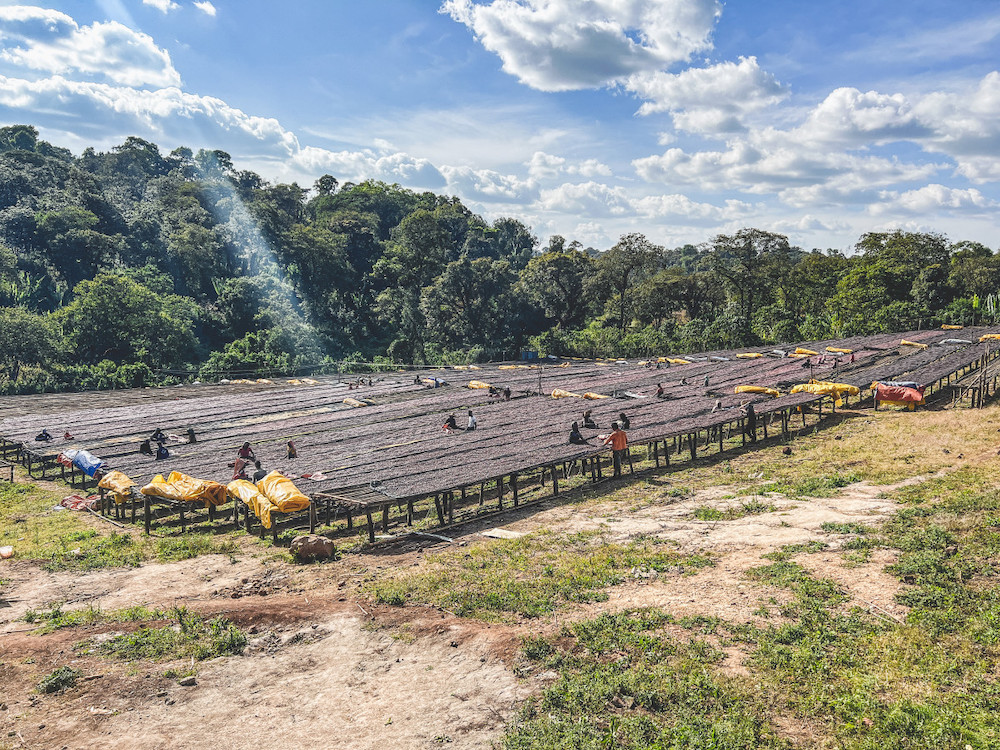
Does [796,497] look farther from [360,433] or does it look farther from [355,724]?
[360,433]

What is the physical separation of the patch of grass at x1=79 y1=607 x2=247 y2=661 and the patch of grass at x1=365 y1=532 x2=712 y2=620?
2.87 metres

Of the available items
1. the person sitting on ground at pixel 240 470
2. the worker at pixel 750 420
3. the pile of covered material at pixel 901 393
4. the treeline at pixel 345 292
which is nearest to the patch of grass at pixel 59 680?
the person sitting on ground at pixel 240 470

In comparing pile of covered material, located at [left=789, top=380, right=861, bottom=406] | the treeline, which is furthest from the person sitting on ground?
the treeline

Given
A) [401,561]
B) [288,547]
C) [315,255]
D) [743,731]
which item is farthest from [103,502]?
[315,255]

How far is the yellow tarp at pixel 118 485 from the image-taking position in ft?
66.8

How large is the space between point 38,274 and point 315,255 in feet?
110

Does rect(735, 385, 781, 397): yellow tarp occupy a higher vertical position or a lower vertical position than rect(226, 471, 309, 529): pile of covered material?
higher

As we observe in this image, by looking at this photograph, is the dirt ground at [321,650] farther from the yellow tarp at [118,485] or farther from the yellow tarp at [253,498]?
the yellow tarp at [118,485]

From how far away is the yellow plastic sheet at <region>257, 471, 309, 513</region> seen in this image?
17.0 m

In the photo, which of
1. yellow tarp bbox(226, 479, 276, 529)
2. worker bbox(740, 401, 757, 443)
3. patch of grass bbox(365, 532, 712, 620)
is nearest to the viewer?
patch of grass bbox(365, 532, 712, 620)

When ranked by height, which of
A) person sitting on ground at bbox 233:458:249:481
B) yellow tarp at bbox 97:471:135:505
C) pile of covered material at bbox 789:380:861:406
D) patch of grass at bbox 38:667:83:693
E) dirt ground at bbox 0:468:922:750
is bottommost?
dirt ground at bbox 0:468:922:750

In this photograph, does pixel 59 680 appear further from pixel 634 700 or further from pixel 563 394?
pixel 563 394

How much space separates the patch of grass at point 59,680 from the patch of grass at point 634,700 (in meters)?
7.04

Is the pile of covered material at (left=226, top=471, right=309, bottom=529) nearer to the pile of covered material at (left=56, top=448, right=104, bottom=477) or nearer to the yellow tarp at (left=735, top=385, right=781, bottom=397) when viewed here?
the pile of covered material at (left=56, top=448, right=104, bottom=477)
